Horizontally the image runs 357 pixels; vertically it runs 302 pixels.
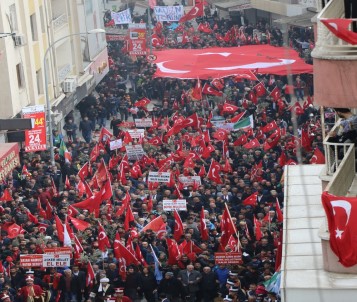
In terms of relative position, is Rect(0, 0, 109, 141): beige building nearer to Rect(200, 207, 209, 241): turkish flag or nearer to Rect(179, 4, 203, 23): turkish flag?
Rect(179, 4, 203, 23): turkish flag

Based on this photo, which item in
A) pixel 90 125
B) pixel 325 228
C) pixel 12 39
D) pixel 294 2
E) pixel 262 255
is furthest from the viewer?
pixel 294 2

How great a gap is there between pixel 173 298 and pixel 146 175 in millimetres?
9020

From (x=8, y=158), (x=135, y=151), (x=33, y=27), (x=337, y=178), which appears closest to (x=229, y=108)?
(x=135, y=151)

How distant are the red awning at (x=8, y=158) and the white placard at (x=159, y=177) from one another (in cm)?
450

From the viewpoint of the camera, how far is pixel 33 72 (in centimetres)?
4647

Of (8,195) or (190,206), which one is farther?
(8,195)

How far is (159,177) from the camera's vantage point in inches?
1258

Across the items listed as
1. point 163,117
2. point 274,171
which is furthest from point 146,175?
point 163,117

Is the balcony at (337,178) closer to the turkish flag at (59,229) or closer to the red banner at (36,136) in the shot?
the turkish flag at (59,229)

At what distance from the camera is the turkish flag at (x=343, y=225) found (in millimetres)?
14469

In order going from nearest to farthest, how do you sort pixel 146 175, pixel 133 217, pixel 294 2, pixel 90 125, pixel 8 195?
pixel 133 217 → pixel 8 195 → pixel 146 175 → pixel 90 125 → pixel 294 2

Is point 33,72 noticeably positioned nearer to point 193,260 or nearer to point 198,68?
point 198,68

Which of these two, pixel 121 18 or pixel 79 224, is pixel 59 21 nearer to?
pixel 121 18

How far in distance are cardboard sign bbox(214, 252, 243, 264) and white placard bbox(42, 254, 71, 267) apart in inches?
102
